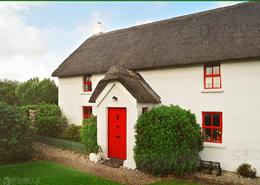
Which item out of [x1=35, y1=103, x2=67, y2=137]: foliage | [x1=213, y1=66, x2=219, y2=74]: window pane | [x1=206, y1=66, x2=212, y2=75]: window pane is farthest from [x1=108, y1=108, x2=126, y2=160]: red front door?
[x1=35, y1=103, x2=67, y2=137]: foliage

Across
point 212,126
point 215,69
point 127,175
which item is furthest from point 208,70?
point 127,175

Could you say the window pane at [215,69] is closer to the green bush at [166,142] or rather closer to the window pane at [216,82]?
the window pane at [216,82]

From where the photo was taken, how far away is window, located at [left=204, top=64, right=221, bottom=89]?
45.5 feet

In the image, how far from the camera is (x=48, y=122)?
20.4 metres

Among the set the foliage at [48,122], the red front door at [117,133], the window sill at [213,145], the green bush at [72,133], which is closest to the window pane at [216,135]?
the window sill at [213,145]

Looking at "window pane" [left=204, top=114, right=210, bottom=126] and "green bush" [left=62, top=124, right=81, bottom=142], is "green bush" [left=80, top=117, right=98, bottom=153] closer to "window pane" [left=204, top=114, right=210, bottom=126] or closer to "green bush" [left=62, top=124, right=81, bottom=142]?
"green bush" [left=62, top=124, right=81, bottom=142]

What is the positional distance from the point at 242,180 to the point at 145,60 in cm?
815

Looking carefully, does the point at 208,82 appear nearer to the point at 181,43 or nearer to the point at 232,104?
the point at 232,104

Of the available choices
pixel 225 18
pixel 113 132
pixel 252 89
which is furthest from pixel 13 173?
pixel 225 18

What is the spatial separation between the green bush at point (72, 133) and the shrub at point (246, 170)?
1092cm

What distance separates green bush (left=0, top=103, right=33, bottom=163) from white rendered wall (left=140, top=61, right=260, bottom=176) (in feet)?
27.8

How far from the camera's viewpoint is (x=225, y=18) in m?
15.8

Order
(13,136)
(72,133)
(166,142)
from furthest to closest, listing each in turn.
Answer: (72,133), (13,136), (166,142)

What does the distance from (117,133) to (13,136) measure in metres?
5.43
